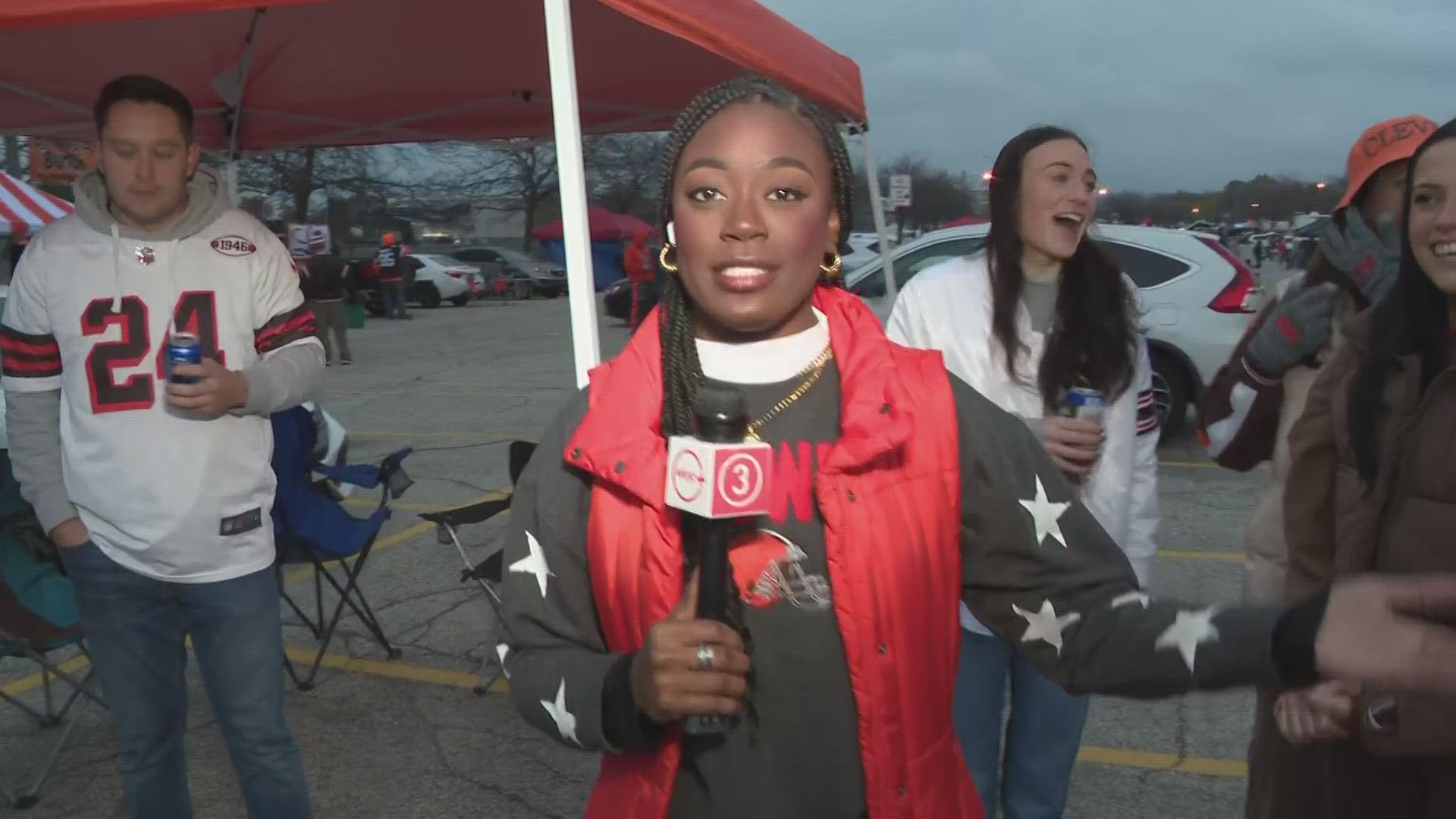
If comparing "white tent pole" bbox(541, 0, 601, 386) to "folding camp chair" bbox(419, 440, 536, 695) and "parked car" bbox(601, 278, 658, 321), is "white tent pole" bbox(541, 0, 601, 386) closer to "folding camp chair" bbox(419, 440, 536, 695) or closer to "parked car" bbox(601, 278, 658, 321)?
"folding camp chair" bbox(419, 440, 536, 695)

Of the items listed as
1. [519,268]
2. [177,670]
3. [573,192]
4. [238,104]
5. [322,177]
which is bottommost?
[177,670]

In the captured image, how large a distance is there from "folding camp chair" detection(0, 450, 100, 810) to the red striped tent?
7512 millimetres

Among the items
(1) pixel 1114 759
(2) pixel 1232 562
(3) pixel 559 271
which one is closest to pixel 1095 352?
Result: (1) pixel 1114 759

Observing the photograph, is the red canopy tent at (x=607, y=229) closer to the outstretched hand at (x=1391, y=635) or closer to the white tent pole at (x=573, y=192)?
the white tent pole at (x=573, y=192)

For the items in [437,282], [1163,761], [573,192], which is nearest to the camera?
[573,192]

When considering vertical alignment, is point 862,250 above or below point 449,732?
above

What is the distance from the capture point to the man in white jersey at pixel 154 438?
250 cm

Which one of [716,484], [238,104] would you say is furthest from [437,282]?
[716,484]

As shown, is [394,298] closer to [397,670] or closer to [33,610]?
[397,670]

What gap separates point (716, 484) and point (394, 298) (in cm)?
2545

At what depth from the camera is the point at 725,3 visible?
3.27 metres

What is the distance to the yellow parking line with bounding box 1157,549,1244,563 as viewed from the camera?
582cm

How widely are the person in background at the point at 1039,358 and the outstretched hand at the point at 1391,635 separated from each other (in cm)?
127

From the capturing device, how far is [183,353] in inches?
93.5
